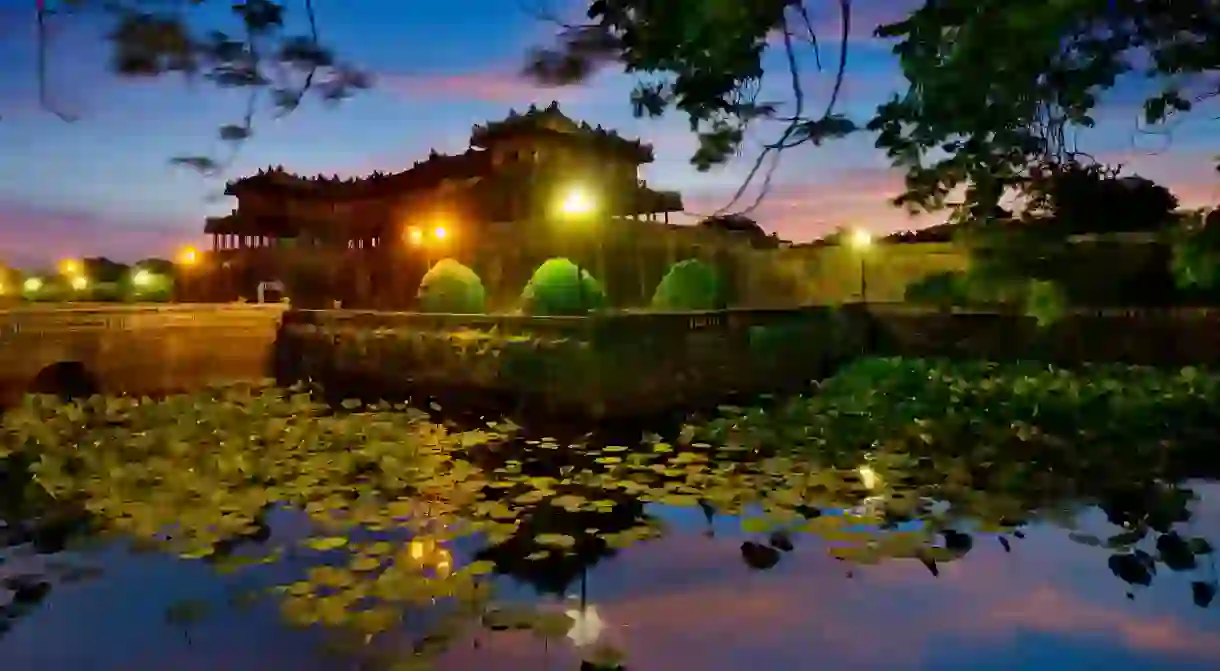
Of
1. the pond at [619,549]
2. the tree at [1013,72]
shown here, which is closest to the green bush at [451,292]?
the pond at [619,549]

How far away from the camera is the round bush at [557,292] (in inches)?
842

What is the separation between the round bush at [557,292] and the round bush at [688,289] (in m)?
2.51

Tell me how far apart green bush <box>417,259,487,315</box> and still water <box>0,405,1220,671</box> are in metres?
13.8

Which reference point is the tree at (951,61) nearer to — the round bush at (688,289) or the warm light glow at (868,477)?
the warm light glow at (868,477)

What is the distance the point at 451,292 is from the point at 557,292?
3521 mm

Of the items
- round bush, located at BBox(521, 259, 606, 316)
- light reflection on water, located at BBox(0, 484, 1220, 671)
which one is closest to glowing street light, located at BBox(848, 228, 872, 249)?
round bush, located at BBox(521, 259, 606, 316)

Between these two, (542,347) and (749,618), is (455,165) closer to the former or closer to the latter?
(542,347)

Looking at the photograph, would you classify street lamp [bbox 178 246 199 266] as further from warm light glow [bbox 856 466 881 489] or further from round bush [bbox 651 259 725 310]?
warm light glow [bbox 856 466 881 489]

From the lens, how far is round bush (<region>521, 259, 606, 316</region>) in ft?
70.2

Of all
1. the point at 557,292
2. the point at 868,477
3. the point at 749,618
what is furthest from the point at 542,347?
the point at 749,618

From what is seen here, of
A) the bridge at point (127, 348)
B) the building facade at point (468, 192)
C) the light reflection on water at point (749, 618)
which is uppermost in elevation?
the building facade at point (468, 192)

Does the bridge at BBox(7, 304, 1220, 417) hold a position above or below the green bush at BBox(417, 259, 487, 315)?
below

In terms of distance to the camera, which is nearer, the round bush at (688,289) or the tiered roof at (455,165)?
the round bush at (688,289)

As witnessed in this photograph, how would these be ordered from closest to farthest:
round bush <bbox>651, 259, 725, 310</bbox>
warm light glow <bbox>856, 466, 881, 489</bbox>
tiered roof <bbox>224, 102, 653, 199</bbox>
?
warm light glow <bbox>856, 466, 881, 489</bbox>
round bush <bbox>651, 259, 725, 310</bbox>
tiered roof <bbox>224, 102, 653, 199</bbox>
